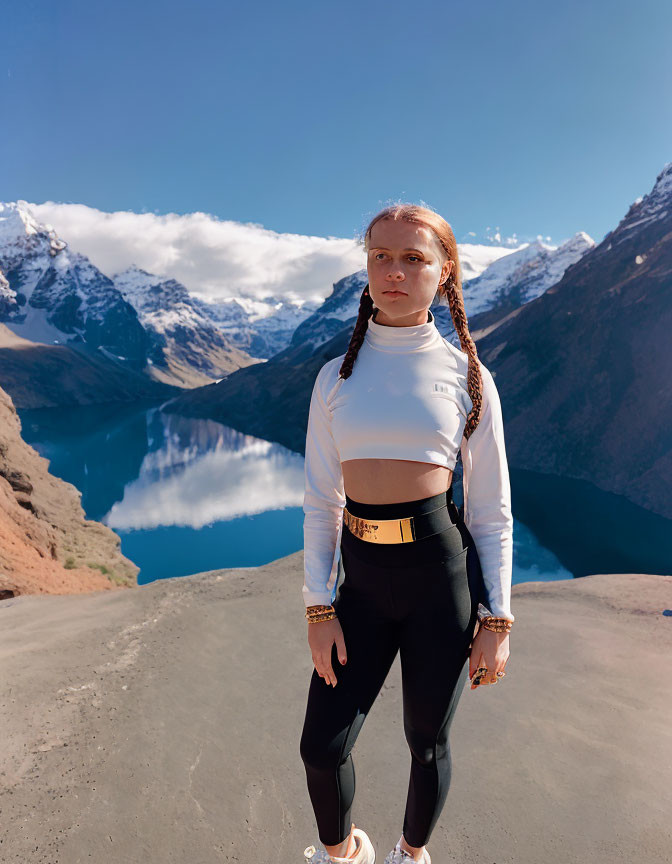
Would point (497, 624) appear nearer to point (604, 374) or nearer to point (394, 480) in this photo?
point (394, 480)

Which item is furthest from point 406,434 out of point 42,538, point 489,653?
point 42,538

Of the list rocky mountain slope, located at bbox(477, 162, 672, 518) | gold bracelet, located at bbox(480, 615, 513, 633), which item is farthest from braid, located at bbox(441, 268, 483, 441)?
rocky mountain slope, located at bbox(477, 162, 672, 518)

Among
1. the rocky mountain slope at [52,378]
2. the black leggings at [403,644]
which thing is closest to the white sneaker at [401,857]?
the black leggings at [403,644]

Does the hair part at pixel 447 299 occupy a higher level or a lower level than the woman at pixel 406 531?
higher

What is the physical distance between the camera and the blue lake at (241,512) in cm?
4012

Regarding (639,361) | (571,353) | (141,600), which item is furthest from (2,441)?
(571,353)

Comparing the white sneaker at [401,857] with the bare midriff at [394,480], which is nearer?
the bare midriff at [394,480]

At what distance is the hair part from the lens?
250cm

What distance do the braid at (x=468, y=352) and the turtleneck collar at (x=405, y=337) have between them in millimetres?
201

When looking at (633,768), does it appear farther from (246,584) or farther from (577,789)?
(246,584)

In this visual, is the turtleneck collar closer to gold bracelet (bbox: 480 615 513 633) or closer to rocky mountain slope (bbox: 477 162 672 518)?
gold bracelet (bbox: 480 615 513 633)

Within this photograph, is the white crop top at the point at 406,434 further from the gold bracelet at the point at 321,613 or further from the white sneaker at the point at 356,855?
the white sneaker at the point at 356,855

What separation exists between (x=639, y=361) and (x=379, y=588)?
2915 inches

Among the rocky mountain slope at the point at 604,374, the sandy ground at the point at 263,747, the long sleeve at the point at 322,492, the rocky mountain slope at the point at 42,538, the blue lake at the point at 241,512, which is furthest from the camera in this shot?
the rocky mountain slope at the point at 604,374
